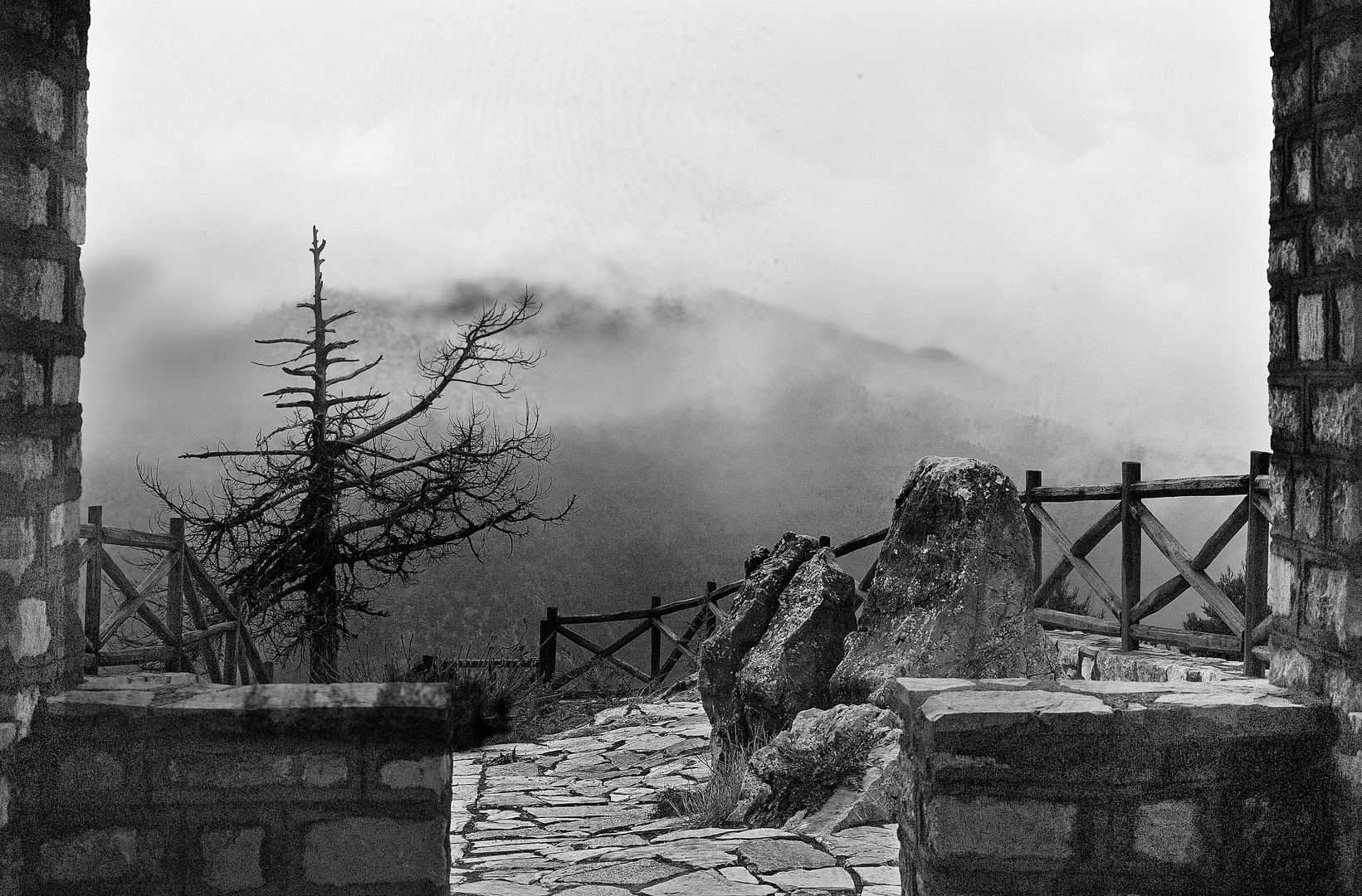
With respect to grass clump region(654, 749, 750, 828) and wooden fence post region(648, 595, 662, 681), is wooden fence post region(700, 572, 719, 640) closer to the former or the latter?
wooden fence post region(648, 595, 662, 681)

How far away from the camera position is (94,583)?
6352mm

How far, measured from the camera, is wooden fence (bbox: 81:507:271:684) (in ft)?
20.7

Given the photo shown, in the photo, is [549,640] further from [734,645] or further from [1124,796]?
[1124,796]

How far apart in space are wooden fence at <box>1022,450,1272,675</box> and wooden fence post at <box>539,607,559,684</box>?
18.5 ft

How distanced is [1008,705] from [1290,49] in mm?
2254

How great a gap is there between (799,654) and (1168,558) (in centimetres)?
261

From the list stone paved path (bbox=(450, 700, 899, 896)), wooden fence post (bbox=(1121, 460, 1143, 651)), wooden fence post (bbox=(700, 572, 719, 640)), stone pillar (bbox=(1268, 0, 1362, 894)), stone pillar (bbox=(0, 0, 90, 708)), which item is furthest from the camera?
wooden fence post (bbox=(700, 572, 719, 640))

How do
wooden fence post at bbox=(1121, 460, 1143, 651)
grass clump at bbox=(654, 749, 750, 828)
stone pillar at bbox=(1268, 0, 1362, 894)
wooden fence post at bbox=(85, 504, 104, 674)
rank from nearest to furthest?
1. stone pillar at bbox=(1268, 0, 1362, 894)
2. grass clump at bbox=(654, 749, 750, 828)
3. wooden fence post at bbox=(85, 504, 104, 674)
4. wooden fence post at bbox=(1121, 460, 1143, 651)

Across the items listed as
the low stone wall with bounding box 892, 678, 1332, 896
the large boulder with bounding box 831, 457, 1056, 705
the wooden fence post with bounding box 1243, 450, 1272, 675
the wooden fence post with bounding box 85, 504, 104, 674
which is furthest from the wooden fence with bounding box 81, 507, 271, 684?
the wooden fence post with bounding box 1243, 450, 1272, 675

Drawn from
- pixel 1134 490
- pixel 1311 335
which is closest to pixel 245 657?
pixel 1134 490

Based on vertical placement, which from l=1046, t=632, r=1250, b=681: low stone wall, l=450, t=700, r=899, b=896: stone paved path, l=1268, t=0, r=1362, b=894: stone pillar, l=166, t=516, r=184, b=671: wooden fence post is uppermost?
l=1268, t=0, r=1362, b=894: stone pillar

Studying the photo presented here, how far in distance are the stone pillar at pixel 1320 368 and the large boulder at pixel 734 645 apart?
4.09 metres

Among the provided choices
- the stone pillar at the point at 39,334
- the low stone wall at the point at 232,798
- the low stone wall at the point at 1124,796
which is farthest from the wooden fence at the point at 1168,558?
the stone pillar at the point at 39,334

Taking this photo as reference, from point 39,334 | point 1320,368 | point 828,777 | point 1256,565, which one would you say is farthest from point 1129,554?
point 39,334
